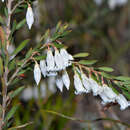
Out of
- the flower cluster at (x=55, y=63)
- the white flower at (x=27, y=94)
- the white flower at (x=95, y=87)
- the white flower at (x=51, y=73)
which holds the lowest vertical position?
the white flower at (x=27, y=94)

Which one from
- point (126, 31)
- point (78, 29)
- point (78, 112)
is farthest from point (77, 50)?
point (126, 31)

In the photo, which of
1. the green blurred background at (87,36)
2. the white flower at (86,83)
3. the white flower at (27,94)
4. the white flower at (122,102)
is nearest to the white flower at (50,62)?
the white flower at (86,83)

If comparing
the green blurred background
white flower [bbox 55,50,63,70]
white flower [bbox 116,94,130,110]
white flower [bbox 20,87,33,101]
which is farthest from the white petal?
white flower [bbox 20,87,33,101]

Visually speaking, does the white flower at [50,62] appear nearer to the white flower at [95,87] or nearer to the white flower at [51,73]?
the white flower at [51,73]

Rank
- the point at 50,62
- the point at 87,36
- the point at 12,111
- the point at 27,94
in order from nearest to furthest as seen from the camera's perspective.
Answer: the point at 50,62
the point at 12,111
the point at 27,94
the point at 87,36

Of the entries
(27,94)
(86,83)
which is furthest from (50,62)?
(27,94)

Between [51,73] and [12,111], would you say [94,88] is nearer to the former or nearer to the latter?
[51,73]

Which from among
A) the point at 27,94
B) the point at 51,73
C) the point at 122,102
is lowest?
the point at 27,94

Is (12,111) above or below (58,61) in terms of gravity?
below

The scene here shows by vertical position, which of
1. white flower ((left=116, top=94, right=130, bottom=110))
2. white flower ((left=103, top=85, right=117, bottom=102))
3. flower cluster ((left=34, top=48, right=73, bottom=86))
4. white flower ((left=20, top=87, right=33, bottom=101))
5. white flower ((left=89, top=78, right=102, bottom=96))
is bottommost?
white flower ((left=20, top=87, right=33, bottom=101))

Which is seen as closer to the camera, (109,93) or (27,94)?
(109,93)

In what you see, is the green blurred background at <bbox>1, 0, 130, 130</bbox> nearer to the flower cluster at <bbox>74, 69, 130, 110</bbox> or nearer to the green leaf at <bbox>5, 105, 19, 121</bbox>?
the green leaf at <bbox>5, 105, 19, 121</bbox>
